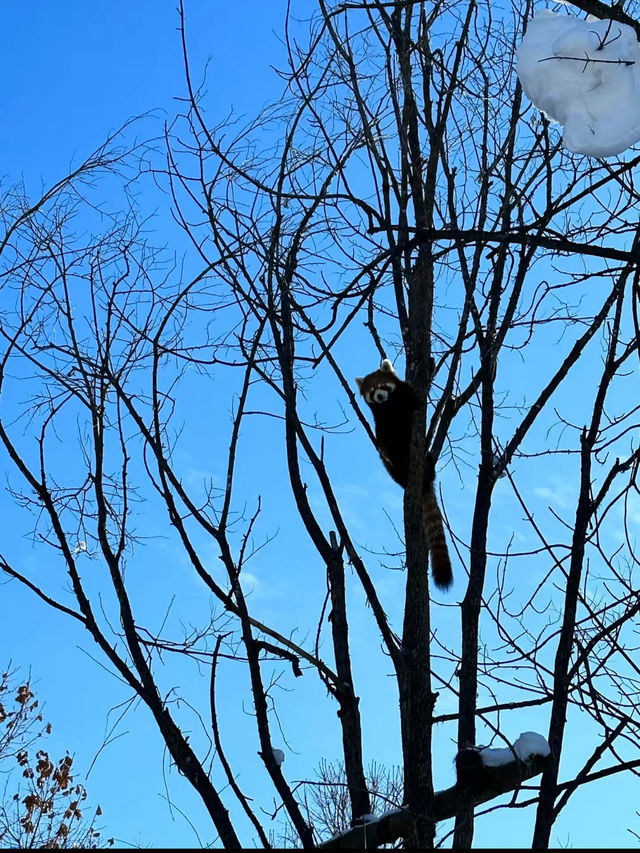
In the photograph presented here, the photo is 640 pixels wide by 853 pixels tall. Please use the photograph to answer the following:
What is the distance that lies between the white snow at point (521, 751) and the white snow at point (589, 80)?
2349 millimetres

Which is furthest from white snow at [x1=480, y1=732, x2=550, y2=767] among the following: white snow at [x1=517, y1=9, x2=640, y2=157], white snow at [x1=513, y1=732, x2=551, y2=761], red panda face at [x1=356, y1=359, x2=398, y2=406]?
red panda face at [x1=356, y1=359, x2=398, y2=406]

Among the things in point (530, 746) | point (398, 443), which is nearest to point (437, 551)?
point (398, 443)

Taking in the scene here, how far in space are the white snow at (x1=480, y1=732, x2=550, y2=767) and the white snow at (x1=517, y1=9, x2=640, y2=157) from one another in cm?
235

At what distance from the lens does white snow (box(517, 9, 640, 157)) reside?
10.5 feet

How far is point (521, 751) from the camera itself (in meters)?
4.14

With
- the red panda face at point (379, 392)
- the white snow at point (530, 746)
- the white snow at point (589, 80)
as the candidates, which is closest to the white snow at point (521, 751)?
the white snow at point (530, 746)

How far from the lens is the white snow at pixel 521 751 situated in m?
4.14

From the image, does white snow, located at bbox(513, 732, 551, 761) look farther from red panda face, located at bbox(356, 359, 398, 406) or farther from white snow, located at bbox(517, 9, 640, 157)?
red panda face, located at bbox(356, 359, 398, 406)

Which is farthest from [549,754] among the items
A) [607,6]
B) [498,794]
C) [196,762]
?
[607,6]

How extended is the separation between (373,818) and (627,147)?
2.88m

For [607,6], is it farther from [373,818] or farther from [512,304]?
[373,818]

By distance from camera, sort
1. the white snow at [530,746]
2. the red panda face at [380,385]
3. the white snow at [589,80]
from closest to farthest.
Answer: the white snow at [589,80]
the white snow at [530,746]
the red panda face at [380,385]

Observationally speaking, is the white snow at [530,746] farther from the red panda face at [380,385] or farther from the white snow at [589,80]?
the red panda face at [380,385]

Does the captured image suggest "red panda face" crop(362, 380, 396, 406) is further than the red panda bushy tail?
Yes
